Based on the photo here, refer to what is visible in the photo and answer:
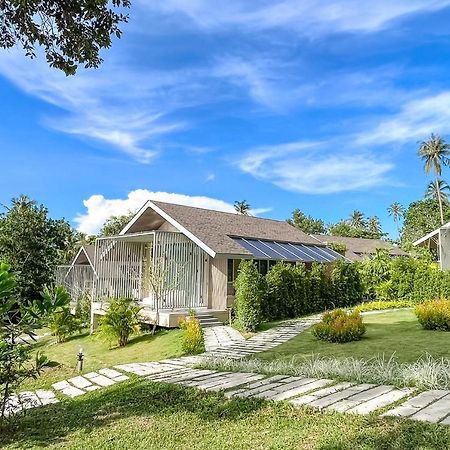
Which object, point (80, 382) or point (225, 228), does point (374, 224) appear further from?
point (80, 382)

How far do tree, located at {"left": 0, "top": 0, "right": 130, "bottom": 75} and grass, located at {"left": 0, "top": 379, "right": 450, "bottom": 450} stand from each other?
481cm

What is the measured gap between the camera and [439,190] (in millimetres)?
49000

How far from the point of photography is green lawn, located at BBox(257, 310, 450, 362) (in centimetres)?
944

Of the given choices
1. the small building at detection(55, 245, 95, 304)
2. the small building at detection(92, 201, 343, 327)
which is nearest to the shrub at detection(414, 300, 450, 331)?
the small building at detection(92, 201, 343, 327)

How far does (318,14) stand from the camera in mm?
9570

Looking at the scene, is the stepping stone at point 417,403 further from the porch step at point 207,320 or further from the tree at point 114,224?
the tree at point 114,224

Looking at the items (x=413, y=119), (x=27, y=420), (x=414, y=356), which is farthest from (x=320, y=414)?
(x=413, y=119)

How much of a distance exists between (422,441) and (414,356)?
18.0 ft

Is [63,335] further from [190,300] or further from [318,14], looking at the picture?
[318,14]

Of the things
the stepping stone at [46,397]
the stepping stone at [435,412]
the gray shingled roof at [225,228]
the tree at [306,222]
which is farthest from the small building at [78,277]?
the tree at [306,222]

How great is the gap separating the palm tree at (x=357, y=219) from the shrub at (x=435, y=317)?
208 feet

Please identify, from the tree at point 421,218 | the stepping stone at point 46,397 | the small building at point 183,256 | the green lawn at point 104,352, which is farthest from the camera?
the tree at point 421,218

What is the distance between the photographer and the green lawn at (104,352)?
11216 millimetres

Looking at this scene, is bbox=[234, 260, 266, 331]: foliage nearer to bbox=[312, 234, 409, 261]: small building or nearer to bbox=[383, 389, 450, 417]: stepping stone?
bbox=[383, 389, 450, 417]: stepping stone
